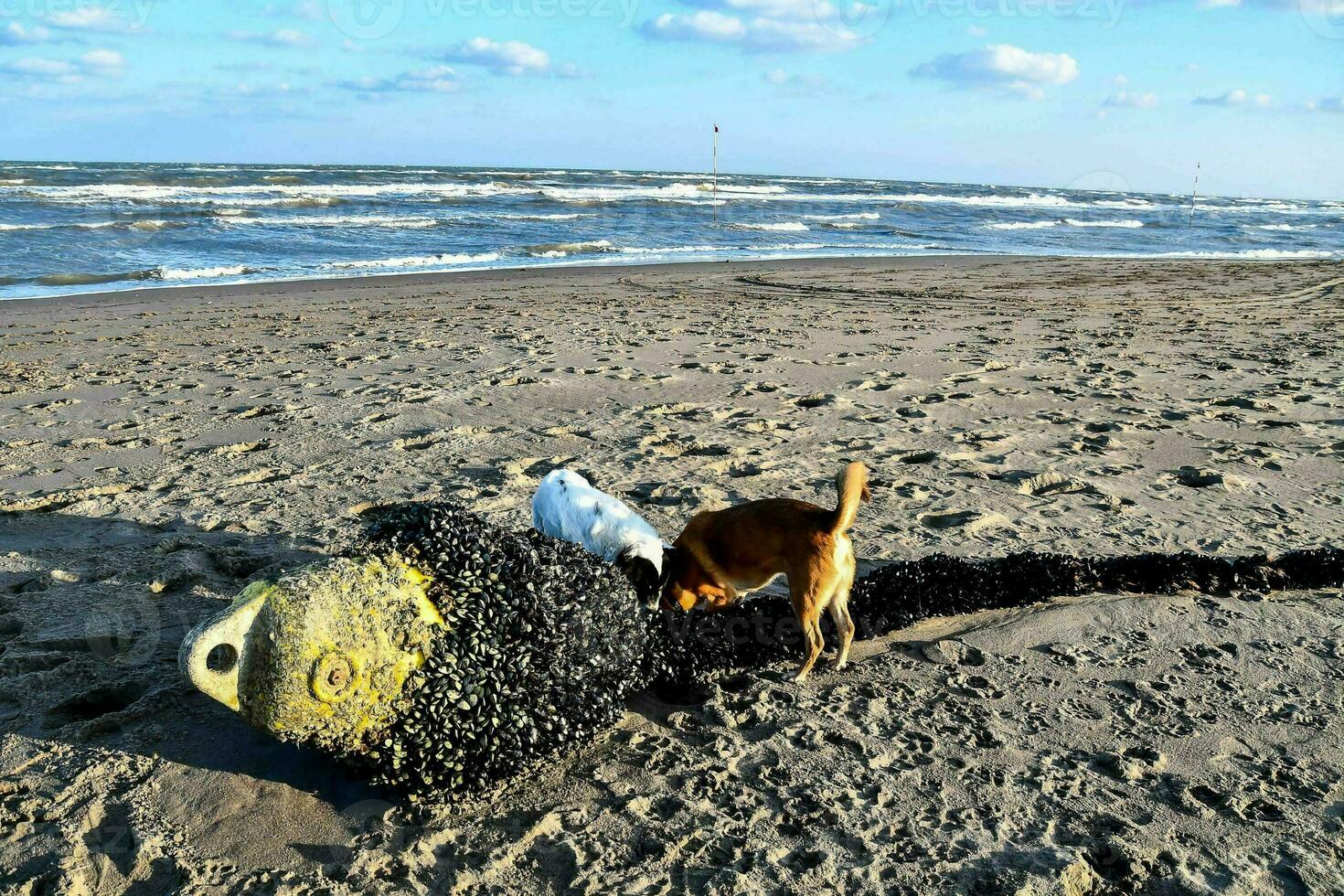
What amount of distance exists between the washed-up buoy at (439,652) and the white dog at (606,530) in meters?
0.20

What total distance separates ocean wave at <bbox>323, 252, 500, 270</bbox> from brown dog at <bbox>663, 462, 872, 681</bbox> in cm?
1643

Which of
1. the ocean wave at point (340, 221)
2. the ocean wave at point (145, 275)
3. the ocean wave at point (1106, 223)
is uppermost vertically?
the ocean wave at point (1106, 223)

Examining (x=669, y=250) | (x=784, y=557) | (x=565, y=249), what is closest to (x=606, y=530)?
(x=784, y=557)

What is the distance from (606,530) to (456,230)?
23994mm

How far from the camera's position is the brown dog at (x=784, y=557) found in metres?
3.50

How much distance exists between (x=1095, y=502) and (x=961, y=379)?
315 centimetres

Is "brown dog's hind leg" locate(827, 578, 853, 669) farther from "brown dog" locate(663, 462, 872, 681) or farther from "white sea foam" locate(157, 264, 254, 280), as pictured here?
"white sea foam" locate(157, 264, 254, 280)

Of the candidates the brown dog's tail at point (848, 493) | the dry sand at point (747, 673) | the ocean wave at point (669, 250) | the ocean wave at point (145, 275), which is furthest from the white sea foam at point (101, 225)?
the brown dog's tail at point (848, 493)

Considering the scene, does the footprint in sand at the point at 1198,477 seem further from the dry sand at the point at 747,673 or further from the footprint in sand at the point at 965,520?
the footprint in sand at the point at 965,520

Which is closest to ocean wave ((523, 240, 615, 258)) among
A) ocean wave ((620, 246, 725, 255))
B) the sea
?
the sea

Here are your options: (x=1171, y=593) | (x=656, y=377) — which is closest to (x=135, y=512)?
(x=656, y=377)

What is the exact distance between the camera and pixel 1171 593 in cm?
413

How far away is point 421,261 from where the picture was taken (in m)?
19.6

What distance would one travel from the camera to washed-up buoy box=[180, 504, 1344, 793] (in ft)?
7.79
